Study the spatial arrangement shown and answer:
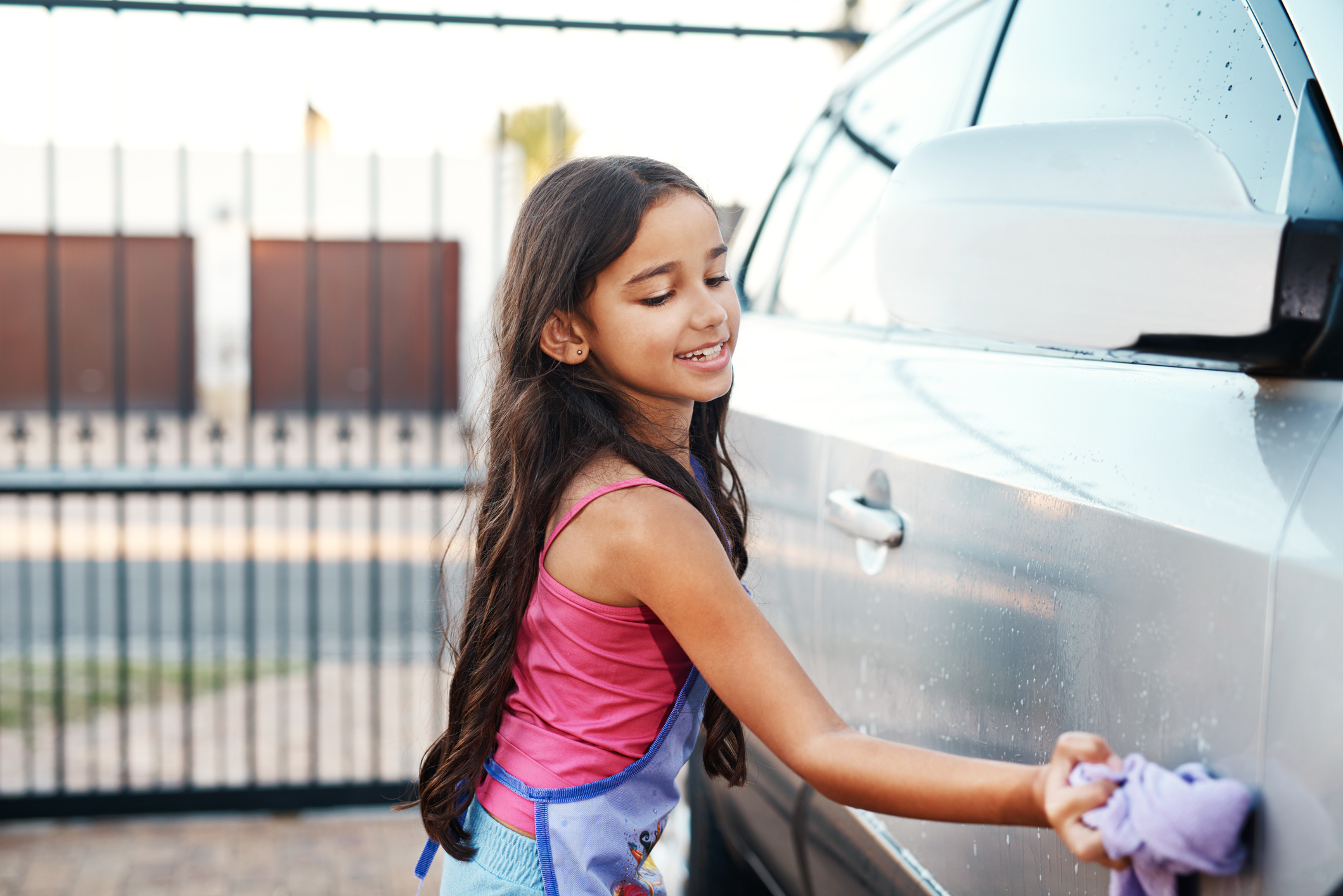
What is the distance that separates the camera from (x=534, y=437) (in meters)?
1.39

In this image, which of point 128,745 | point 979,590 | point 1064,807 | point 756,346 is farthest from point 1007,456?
point 128,745

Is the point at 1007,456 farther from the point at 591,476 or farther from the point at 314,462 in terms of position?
the point at 314,462

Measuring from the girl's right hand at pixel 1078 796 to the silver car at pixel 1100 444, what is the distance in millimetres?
88

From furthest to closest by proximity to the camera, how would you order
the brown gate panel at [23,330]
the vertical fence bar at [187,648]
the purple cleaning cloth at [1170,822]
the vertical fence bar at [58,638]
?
the brown gate panel at [23,330] < the vertical fence bar at [187,648] < the vertical fence bar at [58,638] < the purple cleaning cloth at [1170,822]

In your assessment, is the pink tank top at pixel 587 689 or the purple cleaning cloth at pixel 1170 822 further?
the pink tank top at pixel 587 689

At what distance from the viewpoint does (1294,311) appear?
2.96 ft

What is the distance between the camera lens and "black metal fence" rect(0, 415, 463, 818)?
3.54 metres

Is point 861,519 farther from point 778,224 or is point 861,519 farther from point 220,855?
point 220,855

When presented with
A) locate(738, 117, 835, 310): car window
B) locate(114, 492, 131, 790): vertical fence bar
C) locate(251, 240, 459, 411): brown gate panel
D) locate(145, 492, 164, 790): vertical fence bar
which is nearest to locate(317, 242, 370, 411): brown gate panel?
locate(251, 240, 459, 411): brown gate panel

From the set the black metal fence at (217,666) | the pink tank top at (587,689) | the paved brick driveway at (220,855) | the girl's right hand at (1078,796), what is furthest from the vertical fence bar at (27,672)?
the girl's right hand at (1078,796)

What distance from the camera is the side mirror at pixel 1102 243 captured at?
908 mm

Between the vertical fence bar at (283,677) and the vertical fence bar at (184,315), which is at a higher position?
the vertical fence bar at (184,315)

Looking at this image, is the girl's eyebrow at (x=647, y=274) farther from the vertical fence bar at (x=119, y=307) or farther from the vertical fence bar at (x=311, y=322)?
the vertical fence bar at (x=119, y=307)

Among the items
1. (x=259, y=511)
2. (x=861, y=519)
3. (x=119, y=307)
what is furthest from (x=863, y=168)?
(x=259, y=511)
